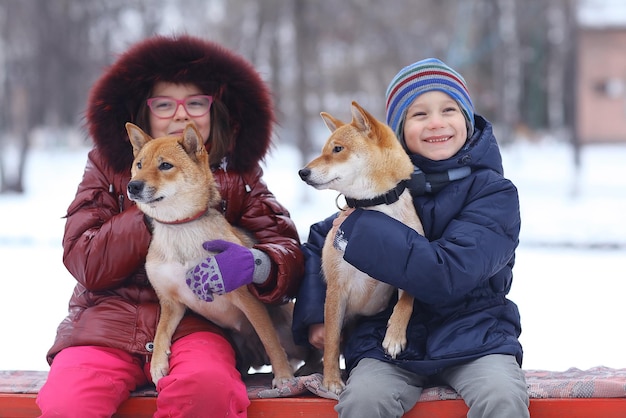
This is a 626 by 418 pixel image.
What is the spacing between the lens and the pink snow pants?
2299 millimetres

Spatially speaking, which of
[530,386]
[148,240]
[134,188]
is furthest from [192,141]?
[530,386]

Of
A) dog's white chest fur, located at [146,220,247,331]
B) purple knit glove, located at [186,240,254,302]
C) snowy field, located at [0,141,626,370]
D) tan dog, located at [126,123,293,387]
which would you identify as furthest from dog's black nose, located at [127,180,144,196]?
snowy field, located at [0,141,626,370]

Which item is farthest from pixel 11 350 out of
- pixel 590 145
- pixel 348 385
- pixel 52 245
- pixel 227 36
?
pixel 590 145

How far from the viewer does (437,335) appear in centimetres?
246

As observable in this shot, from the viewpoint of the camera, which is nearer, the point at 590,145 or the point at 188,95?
the point at 188,95

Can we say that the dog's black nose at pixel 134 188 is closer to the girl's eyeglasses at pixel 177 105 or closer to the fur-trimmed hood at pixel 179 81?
the fur-trimmed hood at pixel 179 81

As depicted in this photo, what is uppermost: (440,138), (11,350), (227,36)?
(227,36)

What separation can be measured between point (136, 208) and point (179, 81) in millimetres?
642

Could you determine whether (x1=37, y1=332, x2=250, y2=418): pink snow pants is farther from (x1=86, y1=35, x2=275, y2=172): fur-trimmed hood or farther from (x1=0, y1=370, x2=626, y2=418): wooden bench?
(x1=86, y1=35, x2=275, y2=172): fur-trimmed hood

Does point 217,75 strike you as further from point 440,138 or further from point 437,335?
point 437,335

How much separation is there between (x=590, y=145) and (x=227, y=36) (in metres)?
13.1

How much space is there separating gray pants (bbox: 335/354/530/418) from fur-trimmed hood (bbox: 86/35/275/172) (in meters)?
1.16

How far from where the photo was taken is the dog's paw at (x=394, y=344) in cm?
241

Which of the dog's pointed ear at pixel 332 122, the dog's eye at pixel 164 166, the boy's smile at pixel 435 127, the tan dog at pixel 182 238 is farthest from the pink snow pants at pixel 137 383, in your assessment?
the boy's smile at pixel 435 127
